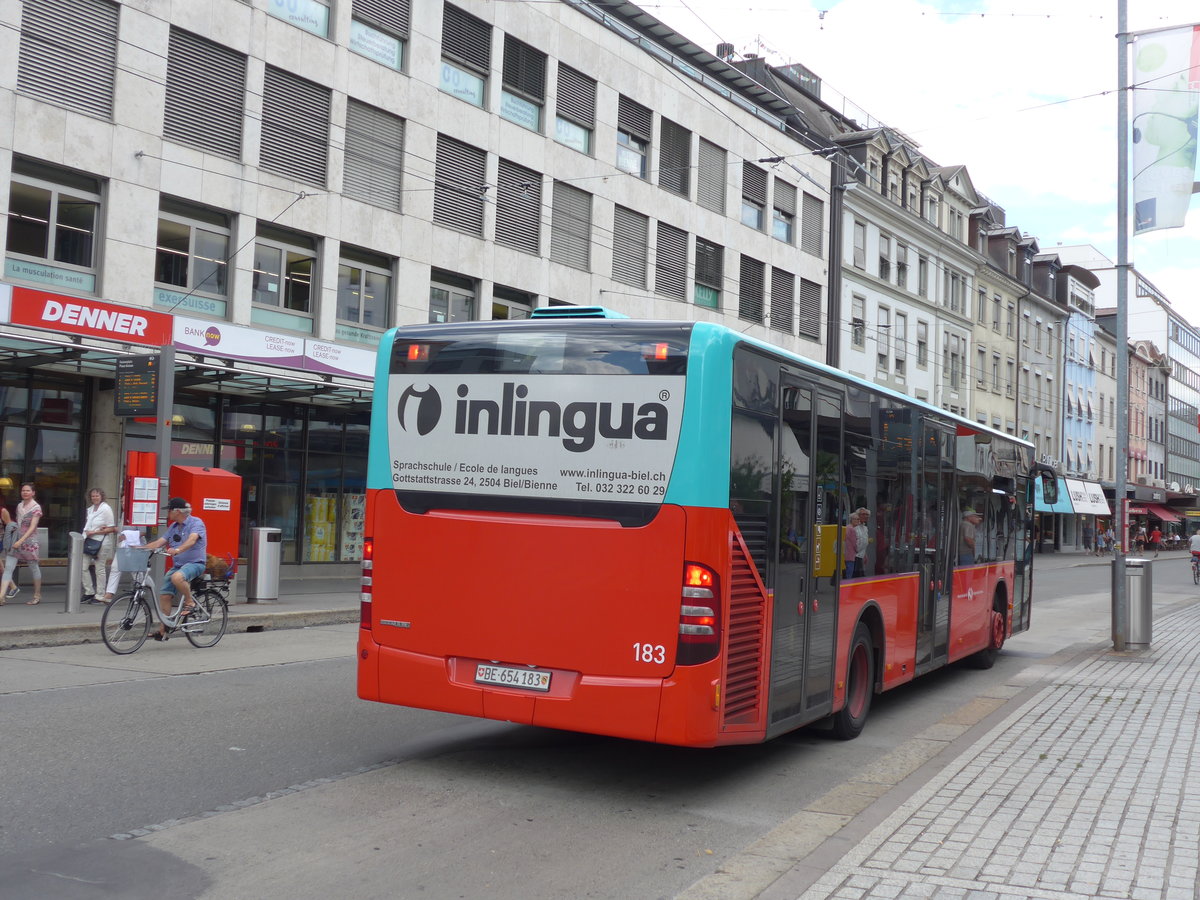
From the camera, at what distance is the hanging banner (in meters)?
14.3

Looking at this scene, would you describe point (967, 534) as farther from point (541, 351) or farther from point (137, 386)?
point (137, 386)

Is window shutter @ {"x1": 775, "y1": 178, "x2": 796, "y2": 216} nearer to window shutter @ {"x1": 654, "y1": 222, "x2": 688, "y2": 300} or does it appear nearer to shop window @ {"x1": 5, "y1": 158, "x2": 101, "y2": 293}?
window shutter @ {"x1": 654, "y1": 222, "x2": 688, "y2": 300}

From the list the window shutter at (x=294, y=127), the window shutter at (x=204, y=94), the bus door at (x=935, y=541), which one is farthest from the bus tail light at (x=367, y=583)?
the window shutter at (x=294, y=127)

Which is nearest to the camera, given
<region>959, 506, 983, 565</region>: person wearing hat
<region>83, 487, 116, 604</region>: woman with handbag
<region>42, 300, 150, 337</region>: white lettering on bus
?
<region>959, 506, 983, 565</region>: person wearing hat

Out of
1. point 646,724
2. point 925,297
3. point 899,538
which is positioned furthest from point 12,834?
point 925,297

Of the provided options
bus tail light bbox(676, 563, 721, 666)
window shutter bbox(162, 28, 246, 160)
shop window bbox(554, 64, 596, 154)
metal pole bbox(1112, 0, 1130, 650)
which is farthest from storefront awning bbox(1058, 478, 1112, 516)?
bus tail light bbox(676, 563, 721, 666)

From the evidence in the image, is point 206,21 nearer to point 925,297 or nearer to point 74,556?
point 74,556

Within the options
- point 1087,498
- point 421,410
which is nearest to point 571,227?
point 421,410

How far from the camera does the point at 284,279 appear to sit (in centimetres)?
2248

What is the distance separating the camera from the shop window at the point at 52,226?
1808 cm

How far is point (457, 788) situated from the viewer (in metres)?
6.89

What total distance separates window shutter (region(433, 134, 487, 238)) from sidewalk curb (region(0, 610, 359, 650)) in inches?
427

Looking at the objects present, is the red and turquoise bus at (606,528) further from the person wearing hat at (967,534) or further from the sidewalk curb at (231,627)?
the sidewalk curb at (231,627)

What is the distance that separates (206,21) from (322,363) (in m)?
6.17
